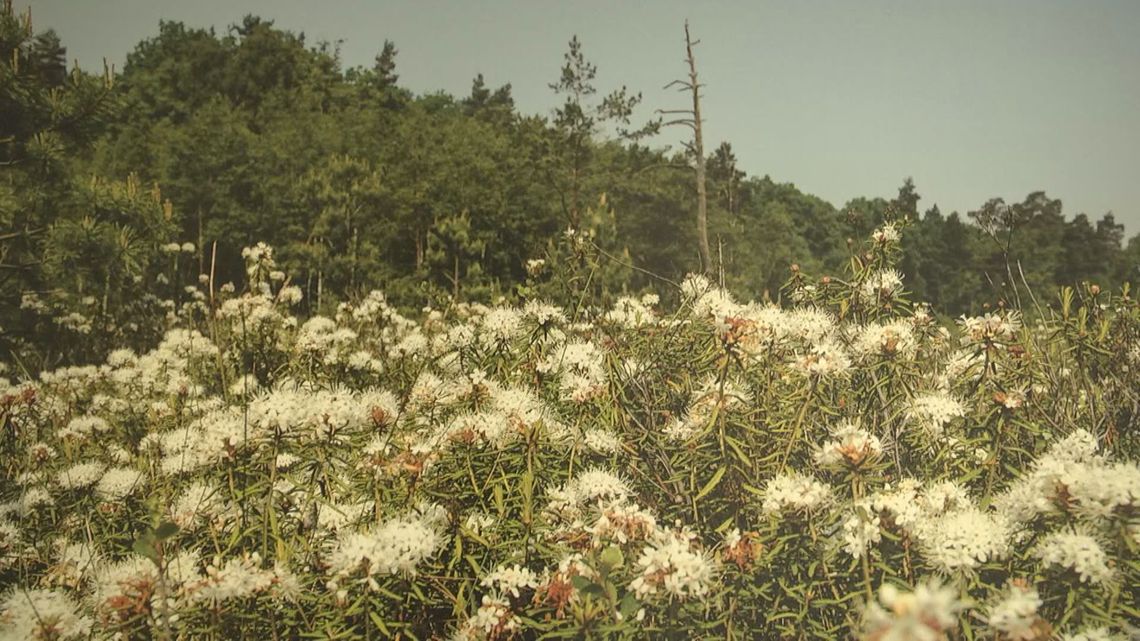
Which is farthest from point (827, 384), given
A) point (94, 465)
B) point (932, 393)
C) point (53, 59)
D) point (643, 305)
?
point (53, 59)

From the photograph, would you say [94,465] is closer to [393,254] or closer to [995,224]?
[995,224]

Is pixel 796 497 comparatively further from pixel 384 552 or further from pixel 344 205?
pixel 344 205

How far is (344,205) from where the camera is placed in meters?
20.8

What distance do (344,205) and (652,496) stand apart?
2080 centimetres

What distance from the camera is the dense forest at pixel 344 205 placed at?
→ 6660 millimetres

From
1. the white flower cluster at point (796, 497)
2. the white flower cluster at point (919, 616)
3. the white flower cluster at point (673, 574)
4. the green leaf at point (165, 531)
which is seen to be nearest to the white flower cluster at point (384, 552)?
the green leaf at point (165, 531)

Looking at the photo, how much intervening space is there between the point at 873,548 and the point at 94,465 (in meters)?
3.33

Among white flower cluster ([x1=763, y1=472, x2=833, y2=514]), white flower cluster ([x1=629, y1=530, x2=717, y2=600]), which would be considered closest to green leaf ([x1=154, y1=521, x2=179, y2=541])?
white flower cluster ([x1=629, y1=530, x2=717, y2=600])

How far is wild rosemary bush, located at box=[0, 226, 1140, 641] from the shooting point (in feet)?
4.93

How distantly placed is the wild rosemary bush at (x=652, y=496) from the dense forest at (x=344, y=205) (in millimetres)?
428

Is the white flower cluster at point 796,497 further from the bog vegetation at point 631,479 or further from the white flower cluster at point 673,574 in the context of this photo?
the white flower cluster at point 673,574

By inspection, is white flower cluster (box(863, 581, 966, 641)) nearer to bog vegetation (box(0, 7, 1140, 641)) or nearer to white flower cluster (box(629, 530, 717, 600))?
bog vegetation (box(0, 7, 1140, 641))

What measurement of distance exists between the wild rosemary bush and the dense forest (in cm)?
43

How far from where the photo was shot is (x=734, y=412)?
2086 mm
